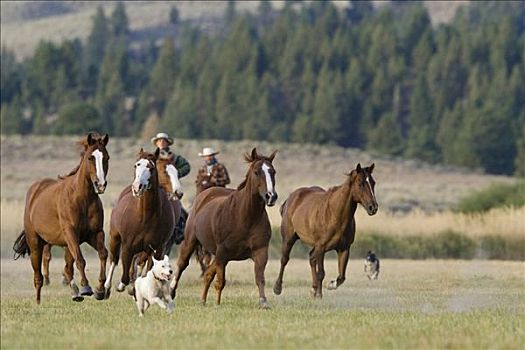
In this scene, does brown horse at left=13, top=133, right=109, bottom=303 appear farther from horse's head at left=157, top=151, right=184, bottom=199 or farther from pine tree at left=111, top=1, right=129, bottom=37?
pine tree at left=111, top=1, right=129, bottom=37

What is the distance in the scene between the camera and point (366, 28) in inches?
5325

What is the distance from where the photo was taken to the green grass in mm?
50781

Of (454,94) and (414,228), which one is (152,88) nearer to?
(454,94)

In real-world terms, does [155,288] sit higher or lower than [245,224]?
lower

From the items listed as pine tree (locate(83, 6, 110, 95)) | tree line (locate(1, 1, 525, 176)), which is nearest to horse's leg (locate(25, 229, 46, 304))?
tree line (locate(1, 1, 525, 176))

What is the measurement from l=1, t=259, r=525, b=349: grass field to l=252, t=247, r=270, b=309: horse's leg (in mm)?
205

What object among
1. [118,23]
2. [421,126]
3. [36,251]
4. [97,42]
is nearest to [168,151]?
[36,251]

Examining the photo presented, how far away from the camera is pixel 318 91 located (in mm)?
116125

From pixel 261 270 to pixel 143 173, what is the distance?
180 cm

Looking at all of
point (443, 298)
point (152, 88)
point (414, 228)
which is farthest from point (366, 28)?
point (443, 298)

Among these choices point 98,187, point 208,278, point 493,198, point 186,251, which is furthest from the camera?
point 493,198

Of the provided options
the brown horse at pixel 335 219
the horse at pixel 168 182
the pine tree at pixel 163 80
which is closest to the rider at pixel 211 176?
the brown horse at pixel 335 219

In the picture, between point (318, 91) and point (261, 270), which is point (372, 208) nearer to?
point (261, 270)

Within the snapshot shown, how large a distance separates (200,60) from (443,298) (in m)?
112
